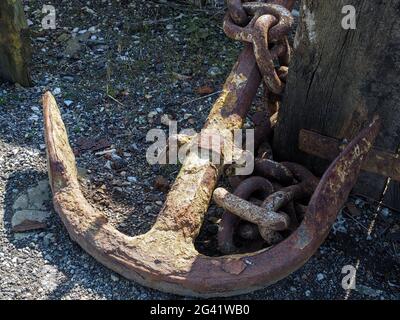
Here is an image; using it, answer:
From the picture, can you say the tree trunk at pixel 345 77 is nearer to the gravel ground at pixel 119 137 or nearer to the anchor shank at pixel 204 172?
the anchor shank at pixel 204 172

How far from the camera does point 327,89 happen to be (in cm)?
279

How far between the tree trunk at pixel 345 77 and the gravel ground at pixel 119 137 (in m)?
0.48

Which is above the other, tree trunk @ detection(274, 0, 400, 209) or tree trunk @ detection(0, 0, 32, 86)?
tree trunk @ detection(274, 0, 400, 209)

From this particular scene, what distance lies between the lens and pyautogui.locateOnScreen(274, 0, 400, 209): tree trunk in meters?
2.48

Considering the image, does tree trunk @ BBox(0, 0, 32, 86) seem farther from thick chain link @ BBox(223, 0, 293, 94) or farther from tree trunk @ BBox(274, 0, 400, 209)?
tree trunk @ BBox(274, 0, 400, 209)

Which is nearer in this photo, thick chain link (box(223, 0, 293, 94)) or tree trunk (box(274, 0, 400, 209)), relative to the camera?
tree trunk (box(274, 0, 400, 209))

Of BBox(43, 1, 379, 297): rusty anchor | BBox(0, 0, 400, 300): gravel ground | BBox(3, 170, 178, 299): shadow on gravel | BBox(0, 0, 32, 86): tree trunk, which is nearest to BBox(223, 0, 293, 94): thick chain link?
BBox(43, 1, 379, 297): rusty anchor

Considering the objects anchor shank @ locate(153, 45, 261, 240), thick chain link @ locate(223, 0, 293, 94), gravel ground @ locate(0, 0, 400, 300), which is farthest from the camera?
thick chain link @ locate(223, 0, 293, 94)

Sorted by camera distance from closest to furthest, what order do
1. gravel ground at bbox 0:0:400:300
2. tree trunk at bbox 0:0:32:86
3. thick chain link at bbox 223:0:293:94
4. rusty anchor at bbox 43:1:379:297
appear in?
rusty anchor at bbox 43:1:379:297
gravel ground at bbox 0:0:400:300
thick chain link at bbox 223:0:293:94
tree trunk at bbox 0:0:32:86

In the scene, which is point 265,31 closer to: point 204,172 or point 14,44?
point 204,172

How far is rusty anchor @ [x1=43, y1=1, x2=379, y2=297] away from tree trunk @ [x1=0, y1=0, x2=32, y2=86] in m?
1.20

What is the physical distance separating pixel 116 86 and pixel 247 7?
1200mm

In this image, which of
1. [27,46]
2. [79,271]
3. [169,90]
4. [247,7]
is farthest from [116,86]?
[79,271]

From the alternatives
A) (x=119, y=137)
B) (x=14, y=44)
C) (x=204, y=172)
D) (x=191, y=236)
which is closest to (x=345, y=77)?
(x=204, y=172)
